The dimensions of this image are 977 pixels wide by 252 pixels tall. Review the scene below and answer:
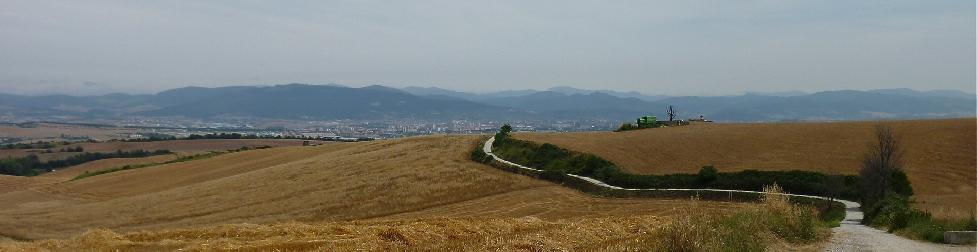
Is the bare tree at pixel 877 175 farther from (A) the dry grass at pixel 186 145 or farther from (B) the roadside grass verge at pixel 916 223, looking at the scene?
(A) the dry grass at pixel 186 145

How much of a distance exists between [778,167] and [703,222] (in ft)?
94.7

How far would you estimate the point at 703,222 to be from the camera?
11578mm

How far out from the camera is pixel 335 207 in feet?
119

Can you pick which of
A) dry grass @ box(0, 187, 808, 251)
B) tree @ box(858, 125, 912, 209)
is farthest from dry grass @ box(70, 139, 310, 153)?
dry grass @ box(0, 187, 808, 251)

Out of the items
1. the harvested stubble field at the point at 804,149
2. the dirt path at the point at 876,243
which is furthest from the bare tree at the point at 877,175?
the dirt path at the point at 876,243

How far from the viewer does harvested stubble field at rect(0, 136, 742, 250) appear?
50.9 ft

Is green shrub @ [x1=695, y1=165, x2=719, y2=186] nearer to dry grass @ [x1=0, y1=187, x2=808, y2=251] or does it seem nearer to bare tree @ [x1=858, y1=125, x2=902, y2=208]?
bare tree @ [x1=858, y1=125, x2=902, y2=208]

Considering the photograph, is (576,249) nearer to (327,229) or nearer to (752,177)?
(327,229)

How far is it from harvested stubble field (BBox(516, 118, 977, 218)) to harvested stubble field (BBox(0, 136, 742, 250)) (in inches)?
329

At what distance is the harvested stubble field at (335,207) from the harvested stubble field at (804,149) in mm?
8364

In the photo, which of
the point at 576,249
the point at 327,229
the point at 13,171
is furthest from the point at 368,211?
the point at 13,171

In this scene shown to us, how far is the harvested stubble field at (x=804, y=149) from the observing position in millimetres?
35344

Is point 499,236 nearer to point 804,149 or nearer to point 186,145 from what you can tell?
point 804,149

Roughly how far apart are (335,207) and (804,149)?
97.2 feet
